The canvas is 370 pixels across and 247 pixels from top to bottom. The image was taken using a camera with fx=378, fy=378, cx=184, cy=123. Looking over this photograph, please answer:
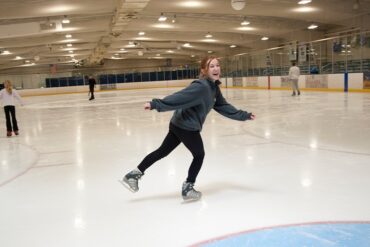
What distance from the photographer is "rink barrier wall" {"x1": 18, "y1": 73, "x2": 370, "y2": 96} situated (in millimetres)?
17078

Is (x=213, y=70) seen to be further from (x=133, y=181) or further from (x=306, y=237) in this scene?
(x=306, y=237)

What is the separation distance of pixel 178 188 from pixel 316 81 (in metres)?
17.5

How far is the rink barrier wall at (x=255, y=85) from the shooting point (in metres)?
17.1

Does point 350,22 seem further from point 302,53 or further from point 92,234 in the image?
point 92,234

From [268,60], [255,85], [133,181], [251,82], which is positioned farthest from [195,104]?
[251,82]

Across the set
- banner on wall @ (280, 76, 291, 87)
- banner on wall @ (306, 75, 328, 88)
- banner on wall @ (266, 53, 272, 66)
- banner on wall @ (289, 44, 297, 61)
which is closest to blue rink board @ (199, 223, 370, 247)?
banner on wall @ (306, 75, 328, 88)

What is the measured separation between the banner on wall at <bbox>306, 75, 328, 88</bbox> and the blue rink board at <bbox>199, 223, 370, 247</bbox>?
57.0ft

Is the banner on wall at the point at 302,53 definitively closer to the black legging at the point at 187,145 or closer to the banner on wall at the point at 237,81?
the banner on wall at the point at 237,81

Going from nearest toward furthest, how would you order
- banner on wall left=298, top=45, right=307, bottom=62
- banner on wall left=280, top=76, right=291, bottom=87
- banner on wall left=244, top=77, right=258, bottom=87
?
banner on wall left=298, top=45, right=307, bottom=62 → banner on wall left=280, top=76, right=291, bottom=87 → banner on wall left=244, top=77, right=258, bottom=87

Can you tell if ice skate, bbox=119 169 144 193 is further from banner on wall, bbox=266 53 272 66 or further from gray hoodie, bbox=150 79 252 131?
banner on wall, bbox=266 53 272 66

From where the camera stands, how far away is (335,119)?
8289 mm

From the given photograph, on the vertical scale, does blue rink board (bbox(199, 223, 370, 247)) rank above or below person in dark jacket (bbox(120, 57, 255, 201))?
below

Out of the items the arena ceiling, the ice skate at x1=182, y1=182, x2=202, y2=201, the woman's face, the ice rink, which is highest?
the arena ceiling

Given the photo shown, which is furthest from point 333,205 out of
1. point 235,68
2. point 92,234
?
point 235,68
